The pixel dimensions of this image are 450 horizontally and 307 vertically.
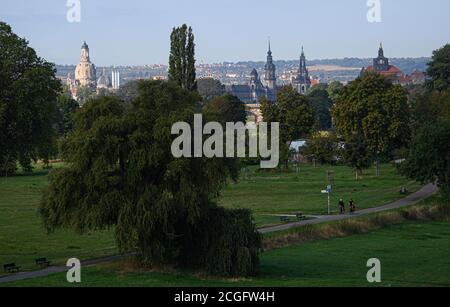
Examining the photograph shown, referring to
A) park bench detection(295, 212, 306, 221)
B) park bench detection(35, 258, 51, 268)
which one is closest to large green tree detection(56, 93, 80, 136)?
park bench detection(295, 212, 306, 221)

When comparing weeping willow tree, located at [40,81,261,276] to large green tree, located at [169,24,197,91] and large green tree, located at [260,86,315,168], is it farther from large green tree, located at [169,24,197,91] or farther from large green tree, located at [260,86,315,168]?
large green tree, located at [260,86,315,168]

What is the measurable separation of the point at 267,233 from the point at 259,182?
3536cm

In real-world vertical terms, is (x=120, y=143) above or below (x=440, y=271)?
above

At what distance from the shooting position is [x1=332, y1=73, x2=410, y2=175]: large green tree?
9038 cm

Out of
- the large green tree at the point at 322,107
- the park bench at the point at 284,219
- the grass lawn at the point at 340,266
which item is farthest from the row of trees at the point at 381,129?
the large green tree at the point at 322,107

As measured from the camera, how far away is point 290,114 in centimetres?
10375

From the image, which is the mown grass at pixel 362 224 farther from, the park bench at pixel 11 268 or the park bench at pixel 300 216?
the park bench at pixel 11 268

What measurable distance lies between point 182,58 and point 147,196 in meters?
38.6

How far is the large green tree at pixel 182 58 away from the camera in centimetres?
7481

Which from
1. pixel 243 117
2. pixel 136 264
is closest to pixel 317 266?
pixel 136 264

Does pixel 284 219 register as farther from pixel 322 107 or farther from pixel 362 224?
Result: pixel 322 107

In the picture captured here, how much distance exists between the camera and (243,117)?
136 metres

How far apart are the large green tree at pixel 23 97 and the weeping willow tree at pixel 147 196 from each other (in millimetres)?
7114

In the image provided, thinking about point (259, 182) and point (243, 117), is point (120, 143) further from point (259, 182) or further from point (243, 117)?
point (243, 117)
